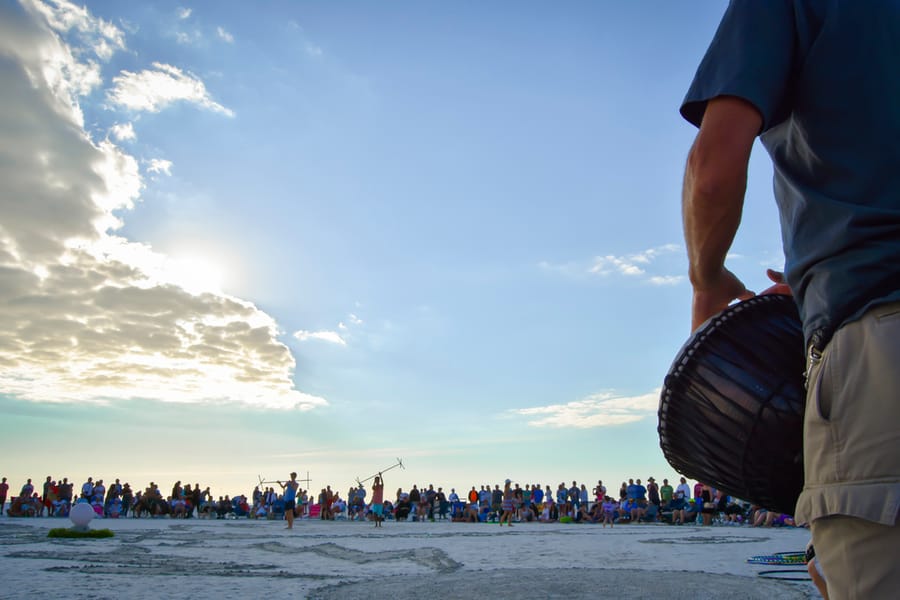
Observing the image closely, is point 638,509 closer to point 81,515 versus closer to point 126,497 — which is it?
point 81,515

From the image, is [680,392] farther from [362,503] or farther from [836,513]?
[362,503]

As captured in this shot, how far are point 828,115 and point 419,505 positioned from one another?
30800 mm

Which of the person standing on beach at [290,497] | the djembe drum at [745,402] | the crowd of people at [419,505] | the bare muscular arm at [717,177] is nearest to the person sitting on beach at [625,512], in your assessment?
the crowd of people at [419,505]

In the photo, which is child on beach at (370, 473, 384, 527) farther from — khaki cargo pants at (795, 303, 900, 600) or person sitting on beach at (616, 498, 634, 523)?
khaki cargo pants at (795, 303, 900, 600)

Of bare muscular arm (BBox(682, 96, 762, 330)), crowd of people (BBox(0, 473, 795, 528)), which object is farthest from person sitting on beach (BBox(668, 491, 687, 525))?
bare muscular arm (BBox(682, 96, 762, 330))

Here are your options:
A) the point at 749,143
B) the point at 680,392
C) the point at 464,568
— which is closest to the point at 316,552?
the point at 464,568

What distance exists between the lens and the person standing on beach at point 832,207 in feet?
3.97

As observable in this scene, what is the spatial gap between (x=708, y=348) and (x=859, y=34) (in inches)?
31.1

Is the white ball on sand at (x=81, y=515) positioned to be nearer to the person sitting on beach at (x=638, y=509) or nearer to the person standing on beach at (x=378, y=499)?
the person standing on beach at (x=378, y=499)

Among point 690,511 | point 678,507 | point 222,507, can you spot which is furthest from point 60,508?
point 690,511

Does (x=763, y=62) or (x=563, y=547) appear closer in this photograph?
(x=763, y=62)

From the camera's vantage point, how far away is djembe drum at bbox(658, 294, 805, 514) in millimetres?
1687

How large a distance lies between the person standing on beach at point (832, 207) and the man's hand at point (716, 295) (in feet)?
0.63

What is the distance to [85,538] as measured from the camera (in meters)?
13.4
